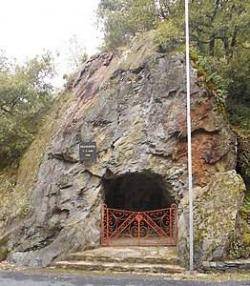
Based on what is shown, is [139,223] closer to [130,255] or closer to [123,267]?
[130,255]

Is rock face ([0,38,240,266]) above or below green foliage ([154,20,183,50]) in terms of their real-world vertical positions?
below

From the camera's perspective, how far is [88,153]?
12.2 m

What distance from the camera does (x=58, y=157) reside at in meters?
12.5

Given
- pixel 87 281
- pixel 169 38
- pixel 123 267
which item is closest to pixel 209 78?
pixel 169 38

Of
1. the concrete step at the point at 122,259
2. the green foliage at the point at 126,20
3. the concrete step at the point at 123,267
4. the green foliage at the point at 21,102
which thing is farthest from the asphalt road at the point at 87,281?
the green foliage at the point at 126,20

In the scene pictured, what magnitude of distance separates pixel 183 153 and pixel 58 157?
11.2ft

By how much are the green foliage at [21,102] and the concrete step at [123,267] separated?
512cm

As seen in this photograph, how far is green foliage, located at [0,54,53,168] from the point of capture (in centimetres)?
1420

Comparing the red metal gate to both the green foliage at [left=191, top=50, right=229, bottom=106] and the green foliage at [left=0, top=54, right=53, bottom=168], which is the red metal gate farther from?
the green foliage at [left=0, top=54, right=53, bottom=168]

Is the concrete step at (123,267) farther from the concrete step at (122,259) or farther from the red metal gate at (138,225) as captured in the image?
the red metal gate at (138,225)

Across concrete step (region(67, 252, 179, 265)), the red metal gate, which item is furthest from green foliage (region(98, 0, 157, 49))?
concrete step (region(67, 252, 179, 265))

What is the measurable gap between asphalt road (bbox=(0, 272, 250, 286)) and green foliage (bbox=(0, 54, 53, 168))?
17.8ft

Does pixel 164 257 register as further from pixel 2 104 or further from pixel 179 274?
pixel 2 104

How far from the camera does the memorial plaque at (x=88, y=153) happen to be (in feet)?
39.9
